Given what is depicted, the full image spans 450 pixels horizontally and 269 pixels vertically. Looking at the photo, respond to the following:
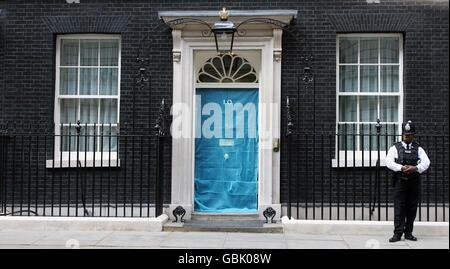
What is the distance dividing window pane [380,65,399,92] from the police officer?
7.42 ft

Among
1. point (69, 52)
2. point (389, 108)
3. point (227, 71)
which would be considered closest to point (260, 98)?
point (227, 71)

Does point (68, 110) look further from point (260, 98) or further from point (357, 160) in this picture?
point (357, 160)

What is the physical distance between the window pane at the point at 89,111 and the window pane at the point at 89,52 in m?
0.74

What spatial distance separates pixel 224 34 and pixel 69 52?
330 centimetres

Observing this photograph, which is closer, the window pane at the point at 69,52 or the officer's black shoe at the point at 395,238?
the officer's black shoe at the point at 395,238

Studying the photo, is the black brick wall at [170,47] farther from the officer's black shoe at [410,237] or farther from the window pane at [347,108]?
the officer's black shoe at [410,237]

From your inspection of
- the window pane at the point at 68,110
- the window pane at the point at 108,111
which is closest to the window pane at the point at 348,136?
the window pane at the point at 108,111

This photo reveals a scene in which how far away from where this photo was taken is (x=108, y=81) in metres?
10.3

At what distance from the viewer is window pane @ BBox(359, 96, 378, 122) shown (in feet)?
33.2

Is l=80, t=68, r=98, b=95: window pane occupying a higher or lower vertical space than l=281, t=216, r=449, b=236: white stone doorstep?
higher

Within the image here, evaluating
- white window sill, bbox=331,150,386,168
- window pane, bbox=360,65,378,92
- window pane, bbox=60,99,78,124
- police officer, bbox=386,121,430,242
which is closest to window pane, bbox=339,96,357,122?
window pane, bbox=360,65,378,92

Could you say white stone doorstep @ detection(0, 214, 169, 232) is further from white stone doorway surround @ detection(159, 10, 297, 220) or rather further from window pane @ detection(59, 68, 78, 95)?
window pane @ detection(59, 68, 78, 95)

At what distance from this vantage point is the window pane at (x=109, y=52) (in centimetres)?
1034

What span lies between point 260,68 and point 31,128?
450 centimetres
